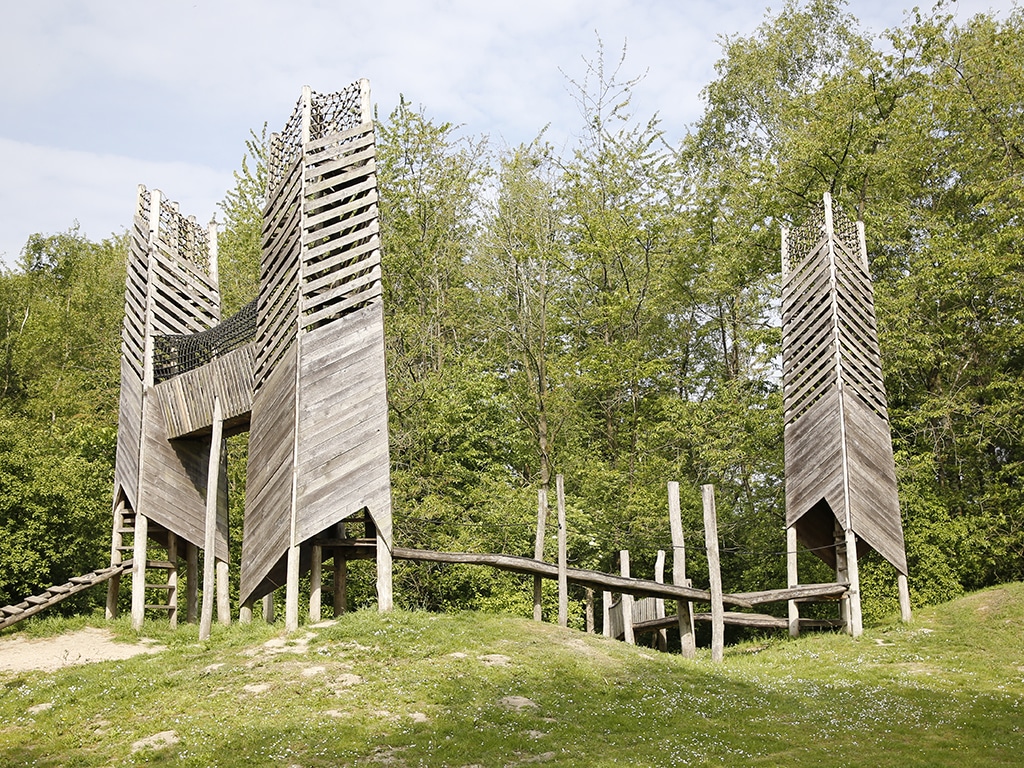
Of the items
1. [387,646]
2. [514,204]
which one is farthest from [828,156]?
[387,646]

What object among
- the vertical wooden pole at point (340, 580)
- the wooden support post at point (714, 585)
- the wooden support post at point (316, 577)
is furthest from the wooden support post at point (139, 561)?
the wooden support post at point (714, 585)

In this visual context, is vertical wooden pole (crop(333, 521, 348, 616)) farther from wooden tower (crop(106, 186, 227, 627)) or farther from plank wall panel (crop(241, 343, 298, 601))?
wooden tower (crop(106, 186, 227, 627))

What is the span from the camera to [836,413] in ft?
68.4

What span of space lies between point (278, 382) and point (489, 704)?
7.24 metres

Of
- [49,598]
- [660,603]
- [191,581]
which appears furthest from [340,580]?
[660,603]

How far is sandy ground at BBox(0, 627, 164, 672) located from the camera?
52.8ft

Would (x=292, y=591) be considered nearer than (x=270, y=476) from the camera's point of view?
Yes

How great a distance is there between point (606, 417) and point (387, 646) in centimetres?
Answer: 1653

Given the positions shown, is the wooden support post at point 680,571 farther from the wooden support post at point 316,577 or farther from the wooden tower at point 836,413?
the wooden support post at point 316,577

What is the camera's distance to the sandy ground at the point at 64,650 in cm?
1609

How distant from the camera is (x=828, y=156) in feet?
93.1

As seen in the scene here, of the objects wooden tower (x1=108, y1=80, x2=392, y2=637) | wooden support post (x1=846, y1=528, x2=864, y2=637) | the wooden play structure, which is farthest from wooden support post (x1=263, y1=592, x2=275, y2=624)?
wooden support post (x1=846, y1=528, x2=864, y2=637)

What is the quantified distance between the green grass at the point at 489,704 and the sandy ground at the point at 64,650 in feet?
3.06

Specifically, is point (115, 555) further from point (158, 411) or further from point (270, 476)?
point (270, 476)
